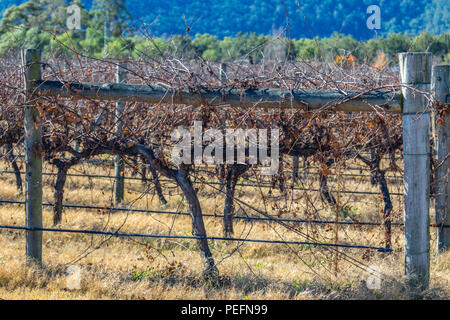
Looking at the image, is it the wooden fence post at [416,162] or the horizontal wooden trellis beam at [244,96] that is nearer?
the wooden fence post at [416,162]

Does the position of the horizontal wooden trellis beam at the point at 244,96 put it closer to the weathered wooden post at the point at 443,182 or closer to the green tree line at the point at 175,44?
the green tree line at the point at 175,44

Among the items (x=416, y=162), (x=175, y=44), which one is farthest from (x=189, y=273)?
(x=175, y=44)

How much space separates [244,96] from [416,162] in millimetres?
1284

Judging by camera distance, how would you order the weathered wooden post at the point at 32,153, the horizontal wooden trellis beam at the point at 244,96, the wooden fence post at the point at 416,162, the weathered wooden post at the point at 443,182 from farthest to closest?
the weathered wooden post at the point at 443,182, the weathered wooden post at the point at 32,153, the horizontal wooden trellis beam at the point at 244,96, the wooden fence post at the point at 416,162

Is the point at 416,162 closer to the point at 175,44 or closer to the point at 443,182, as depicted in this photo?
the point at 443,182

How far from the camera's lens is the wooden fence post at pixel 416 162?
3498 millimetres

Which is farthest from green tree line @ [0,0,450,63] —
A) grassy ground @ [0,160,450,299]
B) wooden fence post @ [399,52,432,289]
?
grassy ground @ [0,160,450,299]

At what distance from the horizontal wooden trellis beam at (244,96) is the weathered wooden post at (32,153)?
0.19 meters

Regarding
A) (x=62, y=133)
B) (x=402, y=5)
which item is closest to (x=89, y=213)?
(x=62, y=133)

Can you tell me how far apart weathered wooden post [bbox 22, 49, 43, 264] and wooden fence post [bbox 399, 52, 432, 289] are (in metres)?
2.77

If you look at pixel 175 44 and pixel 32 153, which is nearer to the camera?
pixel 32 153

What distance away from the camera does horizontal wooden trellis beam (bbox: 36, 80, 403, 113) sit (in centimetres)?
360

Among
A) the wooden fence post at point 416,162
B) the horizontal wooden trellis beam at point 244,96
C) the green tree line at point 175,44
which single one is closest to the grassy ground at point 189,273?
the wooden fence post at point 416,162

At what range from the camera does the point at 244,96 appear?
12.1ft
